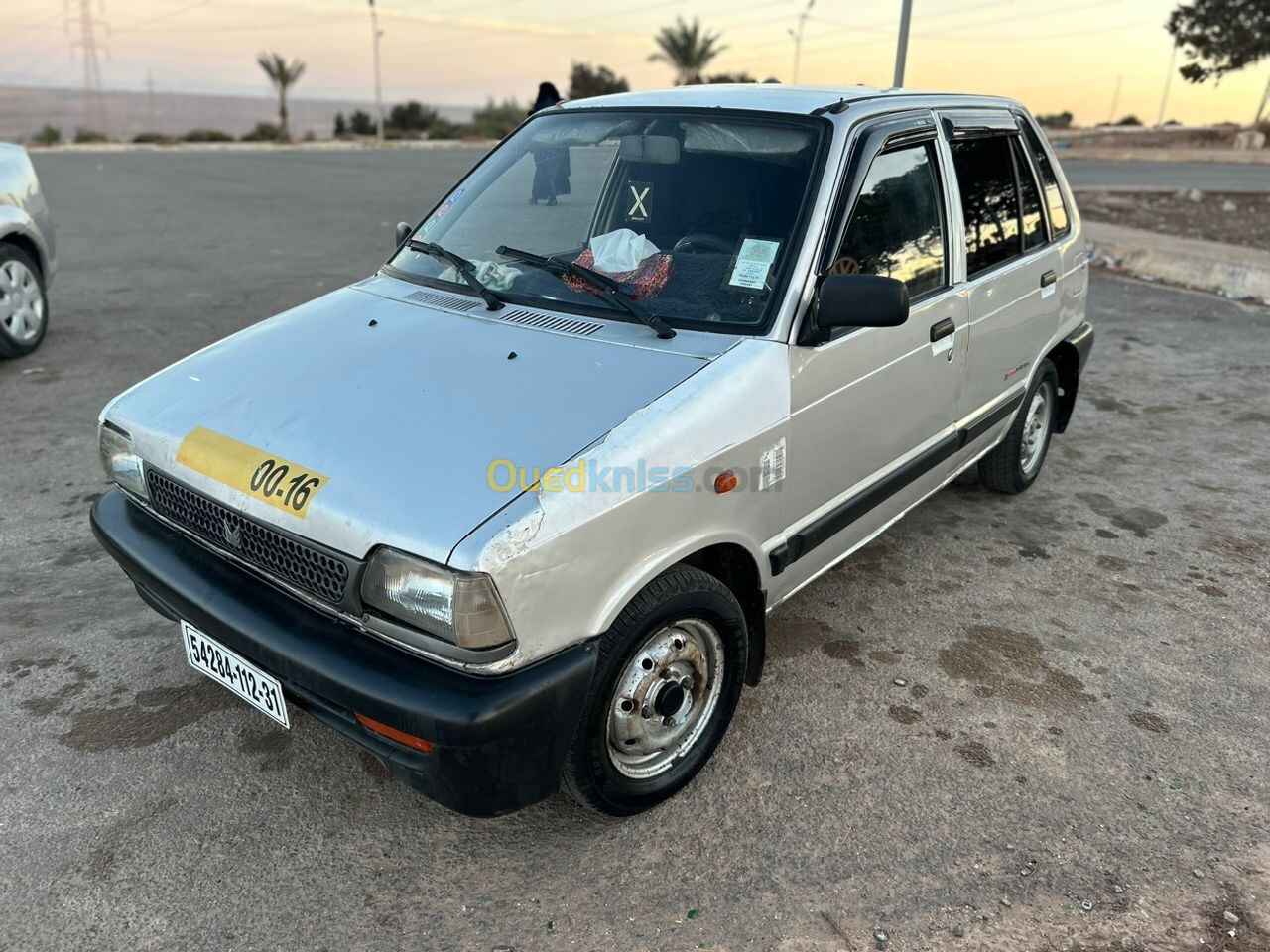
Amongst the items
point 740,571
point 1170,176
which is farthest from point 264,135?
point 740,571

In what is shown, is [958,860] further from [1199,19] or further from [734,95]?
[1199,19]

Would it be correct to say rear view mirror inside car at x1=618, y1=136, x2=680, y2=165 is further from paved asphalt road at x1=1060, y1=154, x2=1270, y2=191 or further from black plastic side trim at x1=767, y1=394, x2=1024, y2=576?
paved asphalt road at x1=1060, y1=154, x2=1270, y2=191

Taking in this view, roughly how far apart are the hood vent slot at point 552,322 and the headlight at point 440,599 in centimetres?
95

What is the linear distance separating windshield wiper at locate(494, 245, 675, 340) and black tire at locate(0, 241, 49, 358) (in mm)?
4834

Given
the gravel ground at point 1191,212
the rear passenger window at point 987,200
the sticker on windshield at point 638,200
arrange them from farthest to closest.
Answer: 1. the gravel ground at point 1191,212
2. the rear passenger window at point 987,200
3. the sticker on windshield at point 638,200

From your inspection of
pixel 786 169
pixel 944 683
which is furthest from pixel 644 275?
pixel 944 683

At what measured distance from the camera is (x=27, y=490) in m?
4.43

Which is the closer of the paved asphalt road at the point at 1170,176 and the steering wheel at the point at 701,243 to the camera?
the steering wheel at the point at 701,243

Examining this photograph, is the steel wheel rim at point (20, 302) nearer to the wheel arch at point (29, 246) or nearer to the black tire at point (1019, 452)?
the wheel arch at point (29, 246)

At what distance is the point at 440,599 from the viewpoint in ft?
6.40

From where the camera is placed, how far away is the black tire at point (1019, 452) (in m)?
4.34

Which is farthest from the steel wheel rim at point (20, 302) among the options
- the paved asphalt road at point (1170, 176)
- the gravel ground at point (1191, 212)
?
the paved asphalt road at point (1170, 176)

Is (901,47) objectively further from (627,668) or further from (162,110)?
(162,110)

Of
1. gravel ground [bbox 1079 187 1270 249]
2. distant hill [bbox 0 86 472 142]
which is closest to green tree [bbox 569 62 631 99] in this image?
distant hill [bbox 0 86 472 142]
